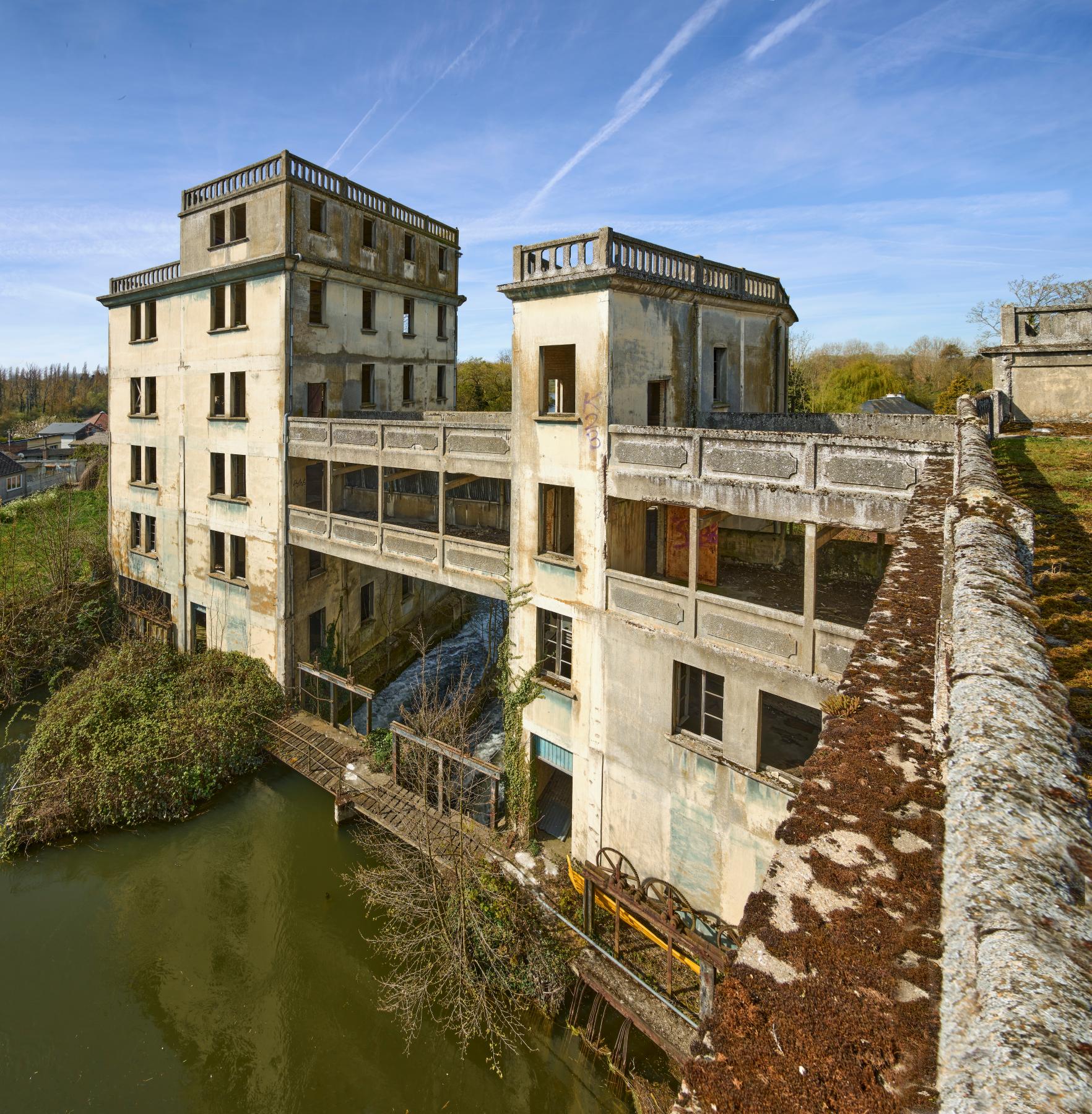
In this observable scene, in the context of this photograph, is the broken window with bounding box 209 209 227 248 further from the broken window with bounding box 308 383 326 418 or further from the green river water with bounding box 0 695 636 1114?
the green river water with bounding box 0 695 636 1114

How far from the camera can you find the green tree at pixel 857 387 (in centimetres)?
4531

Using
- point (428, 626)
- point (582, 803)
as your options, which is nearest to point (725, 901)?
point (582, 803)

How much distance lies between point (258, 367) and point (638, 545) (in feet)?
47.9

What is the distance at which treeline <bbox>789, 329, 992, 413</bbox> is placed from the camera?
42.9 meters

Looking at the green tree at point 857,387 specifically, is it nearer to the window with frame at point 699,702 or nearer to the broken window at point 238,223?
the window with frame at point 699,702

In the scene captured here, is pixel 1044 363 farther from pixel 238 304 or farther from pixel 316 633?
pixel 238 304

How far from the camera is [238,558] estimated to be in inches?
977

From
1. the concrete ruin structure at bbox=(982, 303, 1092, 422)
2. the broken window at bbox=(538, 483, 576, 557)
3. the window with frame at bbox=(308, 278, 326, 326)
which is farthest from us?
the window with frame at bbox=(308, 278, 326, 326)

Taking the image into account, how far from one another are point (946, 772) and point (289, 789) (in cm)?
2147

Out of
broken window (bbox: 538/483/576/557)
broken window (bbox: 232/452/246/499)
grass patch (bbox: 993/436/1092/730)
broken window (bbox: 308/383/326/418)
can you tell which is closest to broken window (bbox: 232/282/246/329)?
broken window (bbox: 308/383/326/418)

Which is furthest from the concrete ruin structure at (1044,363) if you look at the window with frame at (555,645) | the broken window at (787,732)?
the window with frame at (555,645)

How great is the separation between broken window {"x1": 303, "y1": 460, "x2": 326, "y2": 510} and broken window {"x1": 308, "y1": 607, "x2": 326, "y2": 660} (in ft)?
12.3

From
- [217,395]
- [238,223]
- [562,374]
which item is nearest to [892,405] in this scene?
[562,374]

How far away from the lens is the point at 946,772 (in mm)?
2086
